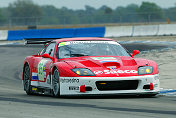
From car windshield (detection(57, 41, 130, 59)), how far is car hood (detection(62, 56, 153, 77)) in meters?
0.36

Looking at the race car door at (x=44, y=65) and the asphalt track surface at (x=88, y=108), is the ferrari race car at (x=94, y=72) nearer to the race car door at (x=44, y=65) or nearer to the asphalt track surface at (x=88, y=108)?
the race car door at (x=44, y=65)

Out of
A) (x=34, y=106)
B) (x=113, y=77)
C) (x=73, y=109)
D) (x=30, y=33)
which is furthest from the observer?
(x=30, y=33)

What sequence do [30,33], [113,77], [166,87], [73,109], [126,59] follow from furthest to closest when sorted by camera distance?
A: 1. [30,33]
2. [166,87]
3. [126,59]
4. [113,77]
5. [73,109]

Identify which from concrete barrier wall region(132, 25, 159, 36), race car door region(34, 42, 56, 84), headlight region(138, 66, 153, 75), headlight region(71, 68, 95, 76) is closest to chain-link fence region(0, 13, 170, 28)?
concrete barrier wall region(132, 25, 159, 36)

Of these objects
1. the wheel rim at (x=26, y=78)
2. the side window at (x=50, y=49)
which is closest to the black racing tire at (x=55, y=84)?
the side window at (x=50, y=49)

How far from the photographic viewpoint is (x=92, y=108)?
280 inches

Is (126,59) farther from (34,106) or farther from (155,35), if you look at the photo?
(155,35)

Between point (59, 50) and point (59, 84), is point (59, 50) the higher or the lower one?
the higher one

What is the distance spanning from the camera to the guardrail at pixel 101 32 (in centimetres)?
3456

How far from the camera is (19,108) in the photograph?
720cm

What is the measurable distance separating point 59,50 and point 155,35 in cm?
2526

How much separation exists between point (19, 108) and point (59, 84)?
1689 mm

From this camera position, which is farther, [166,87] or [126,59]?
[166,87]

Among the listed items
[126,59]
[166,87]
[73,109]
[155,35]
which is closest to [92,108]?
[73,109]
